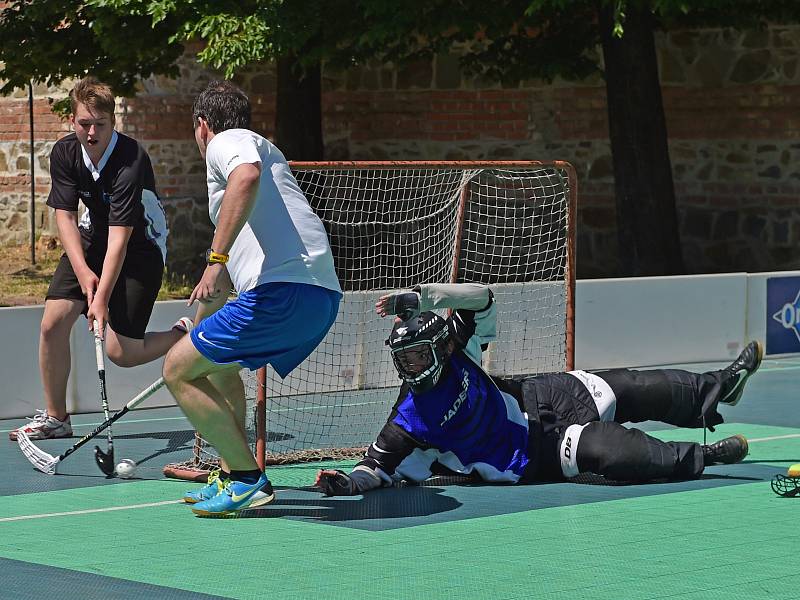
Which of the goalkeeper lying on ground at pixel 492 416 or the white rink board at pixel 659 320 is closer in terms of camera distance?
the goalkeeper lying on ground at pixel 492 416

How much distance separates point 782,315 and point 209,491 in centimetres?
912

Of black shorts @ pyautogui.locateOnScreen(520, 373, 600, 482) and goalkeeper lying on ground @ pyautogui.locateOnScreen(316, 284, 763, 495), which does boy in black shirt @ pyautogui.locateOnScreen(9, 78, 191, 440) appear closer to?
goalkeeper lying on ground @ pyautogui.locateOnScreen(316, 284, 763, 495)

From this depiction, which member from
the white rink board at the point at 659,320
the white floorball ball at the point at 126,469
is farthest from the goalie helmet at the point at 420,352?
the white rink board at the point at 659,320

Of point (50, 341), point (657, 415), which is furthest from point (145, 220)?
point (657, 415)

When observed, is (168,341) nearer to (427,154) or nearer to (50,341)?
(50,341)

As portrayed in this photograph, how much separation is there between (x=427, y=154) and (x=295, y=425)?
41.4 ft

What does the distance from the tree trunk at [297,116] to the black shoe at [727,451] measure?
42.3 feet

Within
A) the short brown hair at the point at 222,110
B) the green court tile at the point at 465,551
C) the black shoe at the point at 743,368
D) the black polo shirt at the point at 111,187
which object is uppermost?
the short brown hair at the point at 222,110

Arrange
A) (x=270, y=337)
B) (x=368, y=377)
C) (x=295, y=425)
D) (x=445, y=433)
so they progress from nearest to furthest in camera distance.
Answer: (x=270, y=337) → (x=445, y=433) → (x=295, y=425) → (x=368, y=377)

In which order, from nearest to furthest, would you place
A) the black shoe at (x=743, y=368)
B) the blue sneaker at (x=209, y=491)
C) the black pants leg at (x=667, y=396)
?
the blue sneaker at (x=209, y=491)
the black pants leg at (x=667, y=396)
the black shoe at (x=743, y=368)

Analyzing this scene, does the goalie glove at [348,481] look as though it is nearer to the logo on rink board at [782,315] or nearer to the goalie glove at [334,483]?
the goalie glove at [334,483]

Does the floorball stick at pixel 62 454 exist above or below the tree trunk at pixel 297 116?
below

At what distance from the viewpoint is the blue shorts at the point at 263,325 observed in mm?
7594

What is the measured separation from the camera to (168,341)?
1016 centimetres
